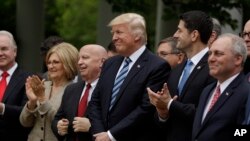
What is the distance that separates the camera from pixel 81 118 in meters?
10.4

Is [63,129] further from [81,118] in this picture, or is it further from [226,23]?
[226,23]

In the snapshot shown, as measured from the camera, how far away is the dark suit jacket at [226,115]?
888cm

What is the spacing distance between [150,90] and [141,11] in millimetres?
9155

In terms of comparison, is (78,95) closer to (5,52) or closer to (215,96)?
(5,52)

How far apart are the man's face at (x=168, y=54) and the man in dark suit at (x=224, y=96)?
94.4 inches

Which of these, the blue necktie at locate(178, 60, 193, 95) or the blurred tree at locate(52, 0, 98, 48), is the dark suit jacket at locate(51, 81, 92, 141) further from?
the blurred tree at locate(52, 0, 98, 48)

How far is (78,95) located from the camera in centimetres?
1080

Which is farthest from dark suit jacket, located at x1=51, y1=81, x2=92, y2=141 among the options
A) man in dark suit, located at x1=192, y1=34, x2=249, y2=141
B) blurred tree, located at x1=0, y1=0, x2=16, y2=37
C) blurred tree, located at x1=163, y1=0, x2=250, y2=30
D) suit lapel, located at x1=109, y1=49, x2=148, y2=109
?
blurred tree, located at x1=0, y1=0, x2=16, y2=37

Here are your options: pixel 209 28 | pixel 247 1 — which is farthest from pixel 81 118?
pixel 247 1

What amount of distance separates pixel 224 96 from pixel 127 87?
143 cm

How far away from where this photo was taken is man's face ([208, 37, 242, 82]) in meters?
9.05

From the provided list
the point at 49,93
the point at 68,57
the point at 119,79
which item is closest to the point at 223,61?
the point at 119,79

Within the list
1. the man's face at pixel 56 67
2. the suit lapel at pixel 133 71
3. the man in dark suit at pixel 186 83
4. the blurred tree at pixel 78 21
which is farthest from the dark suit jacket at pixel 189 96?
the blurred tree at pixel 78 21

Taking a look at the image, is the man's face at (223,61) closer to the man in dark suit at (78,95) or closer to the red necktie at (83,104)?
the man in dark suit at (78,95)
